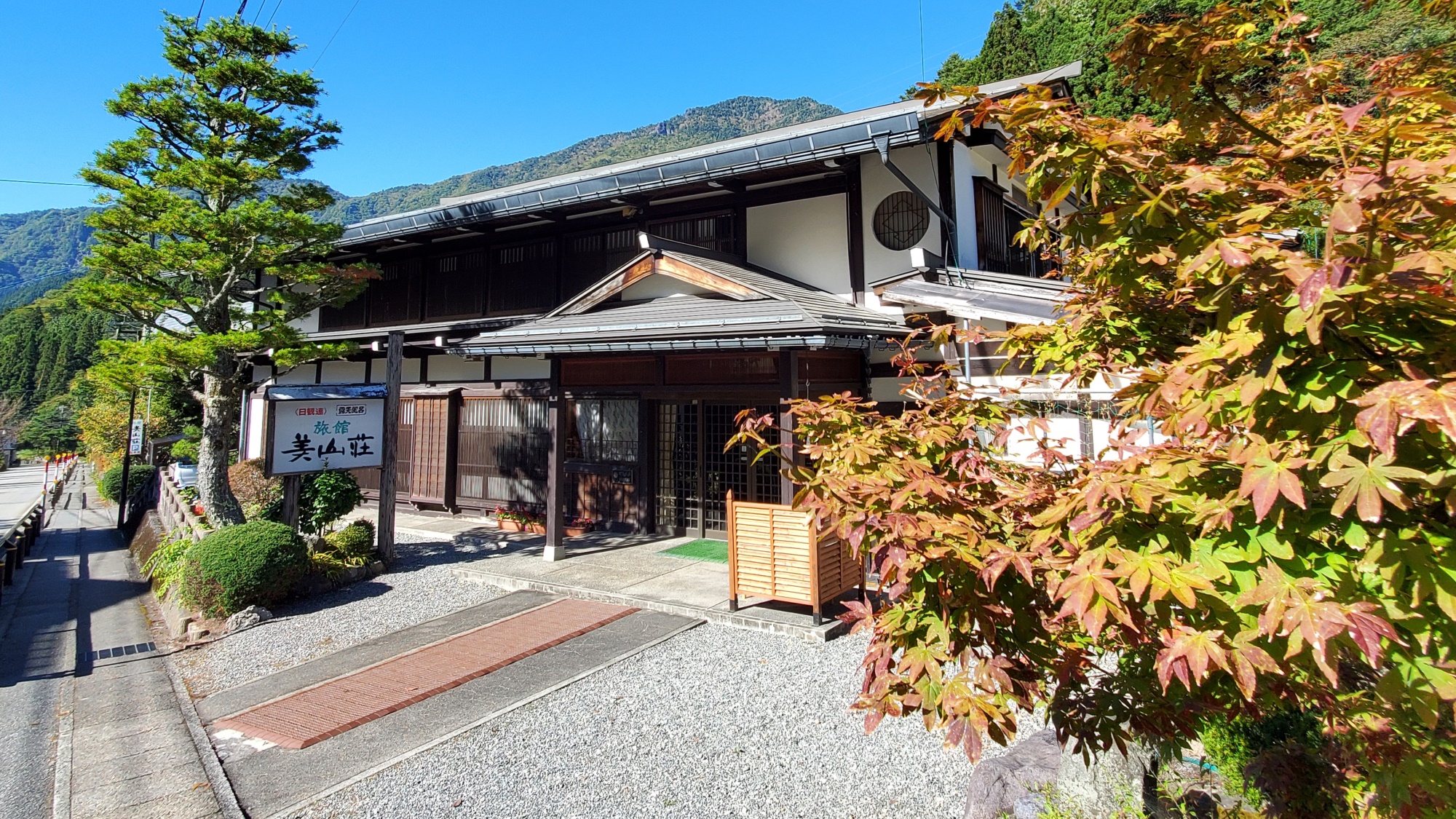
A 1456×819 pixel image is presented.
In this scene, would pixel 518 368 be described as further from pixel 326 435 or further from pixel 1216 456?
pixel 1216 456

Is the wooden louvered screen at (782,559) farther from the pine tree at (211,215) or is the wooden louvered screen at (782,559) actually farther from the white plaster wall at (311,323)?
the white plaster wall at (311,323)

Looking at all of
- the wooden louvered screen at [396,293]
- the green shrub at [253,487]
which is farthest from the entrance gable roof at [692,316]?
the green shrub at [253,487]

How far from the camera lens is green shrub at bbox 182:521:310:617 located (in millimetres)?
7637

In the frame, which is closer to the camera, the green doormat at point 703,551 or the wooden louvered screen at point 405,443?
the green doormat at point 703,551

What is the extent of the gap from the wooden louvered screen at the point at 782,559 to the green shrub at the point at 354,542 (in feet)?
18.9

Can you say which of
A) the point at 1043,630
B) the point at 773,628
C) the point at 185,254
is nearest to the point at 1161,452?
the point at 1043,630

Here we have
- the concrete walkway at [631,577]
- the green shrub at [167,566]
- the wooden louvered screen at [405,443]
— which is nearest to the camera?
the concrete walkway at [631,577]

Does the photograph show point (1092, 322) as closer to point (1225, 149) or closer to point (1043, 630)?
point (1225, 149)

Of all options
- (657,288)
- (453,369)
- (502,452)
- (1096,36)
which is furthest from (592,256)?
(1096,36)

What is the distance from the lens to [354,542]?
944 centimetres

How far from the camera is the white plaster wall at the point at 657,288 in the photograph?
988 cm

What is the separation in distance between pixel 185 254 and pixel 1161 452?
37.4ft

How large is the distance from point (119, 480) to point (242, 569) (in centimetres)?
1978

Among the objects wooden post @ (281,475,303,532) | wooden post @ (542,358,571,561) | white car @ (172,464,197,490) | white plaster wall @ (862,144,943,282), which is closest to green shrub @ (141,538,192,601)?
wooden post @ (281,475,303,532)
